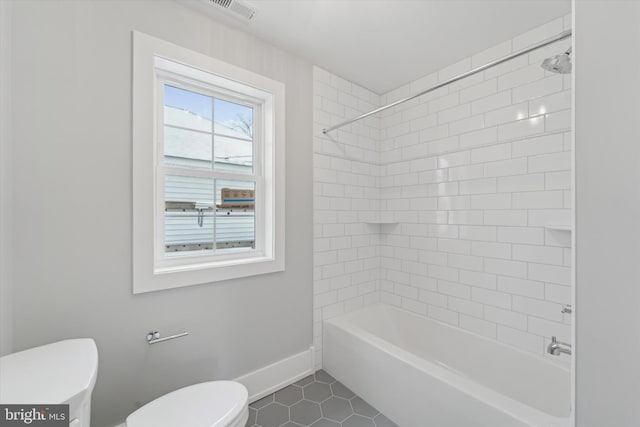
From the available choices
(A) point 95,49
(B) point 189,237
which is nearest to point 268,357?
(B) point 189,237

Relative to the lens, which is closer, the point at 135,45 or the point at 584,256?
the point at 584,256

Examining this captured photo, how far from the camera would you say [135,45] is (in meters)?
1.43

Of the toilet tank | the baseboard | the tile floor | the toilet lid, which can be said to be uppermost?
the toilet tank

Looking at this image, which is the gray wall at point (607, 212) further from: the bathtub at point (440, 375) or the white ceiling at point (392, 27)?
the white ceiling at point (392, 27)

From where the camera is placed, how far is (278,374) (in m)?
2.00

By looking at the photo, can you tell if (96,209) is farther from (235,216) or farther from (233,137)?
(233,137)

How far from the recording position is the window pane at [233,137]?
6.36 feet

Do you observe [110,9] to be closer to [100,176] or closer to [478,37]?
[100,176]

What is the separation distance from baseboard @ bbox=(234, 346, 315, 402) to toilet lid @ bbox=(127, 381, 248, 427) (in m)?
0.59

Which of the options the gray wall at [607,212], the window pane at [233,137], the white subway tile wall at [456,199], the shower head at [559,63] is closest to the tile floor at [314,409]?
the white subway tile wall at [456,199]

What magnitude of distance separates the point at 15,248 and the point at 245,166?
4.14ft

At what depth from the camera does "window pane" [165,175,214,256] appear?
1724mm

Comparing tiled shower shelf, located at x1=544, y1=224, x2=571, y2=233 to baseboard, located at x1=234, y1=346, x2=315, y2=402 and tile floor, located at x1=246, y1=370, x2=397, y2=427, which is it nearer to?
tile floor, located at x1=246, y1=370, x2=397, y2=427

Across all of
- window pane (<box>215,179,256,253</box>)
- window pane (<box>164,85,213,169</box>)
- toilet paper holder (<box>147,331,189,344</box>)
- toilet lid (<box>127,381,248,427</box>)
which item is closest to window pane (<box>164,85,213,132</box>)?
window pane (<box>164,85,213,169</box>)
